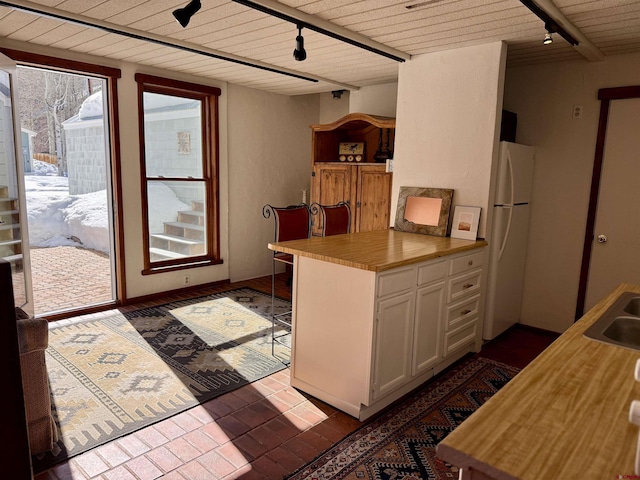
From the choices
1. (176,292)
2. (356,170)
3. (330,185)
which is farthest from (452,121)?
(176,292)

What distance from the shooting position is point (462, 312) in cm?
333

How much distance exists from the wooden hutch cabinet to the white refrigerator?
121 centimetres

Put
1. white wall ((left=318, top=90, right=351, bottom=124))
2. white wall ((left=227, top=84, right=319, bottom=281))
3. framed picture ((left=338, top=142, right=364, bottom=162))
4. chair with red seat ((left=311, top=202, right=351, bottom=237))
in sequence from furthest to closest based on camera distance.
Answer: white wall ((left=318, top=90, right=351, bottom=124)) < white wall ((left=227, top=84, right=319, bottom=281)) < framed picture ((left=338, top=142, right=364, bottom=162)) < chair with red seat ((left=311, top=202, right=351, bottom=237))

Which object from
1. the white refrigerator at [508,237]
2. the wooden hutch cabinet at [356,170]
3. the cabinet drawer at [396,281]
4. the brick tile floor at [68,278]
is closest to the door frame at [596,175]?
the white refrigerator at [508,237]

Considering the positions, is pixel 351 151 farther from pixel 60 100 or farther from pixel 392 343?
pixel 60 100

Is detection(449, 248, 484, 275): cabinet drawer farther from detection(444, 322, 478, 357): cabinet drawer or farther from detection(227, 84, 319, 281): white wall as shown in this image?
detection(227, 84, 319, 281): white wall

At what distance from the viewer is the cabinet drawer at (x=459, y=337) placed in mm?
3193

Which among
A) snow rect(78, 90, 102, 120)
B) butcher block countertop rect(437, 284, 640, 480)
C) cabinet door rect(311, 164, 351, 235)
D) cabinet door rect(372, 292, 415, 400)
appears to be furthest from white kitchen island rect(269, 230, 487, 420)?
snow rect(78, 90, 102, 120)

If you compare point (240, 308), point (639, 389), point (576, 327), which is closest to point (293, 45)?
point (240, 308)

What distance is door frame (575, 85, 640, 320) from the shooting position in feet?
11.8

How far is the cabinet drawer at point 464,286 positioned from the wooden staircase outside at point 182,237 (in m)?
3.21

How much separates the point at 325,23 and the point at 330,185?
2356 millimetres

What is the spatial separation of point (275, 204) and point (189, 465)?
418 cm

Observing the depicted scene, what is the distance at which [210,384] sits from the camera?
3031mm
